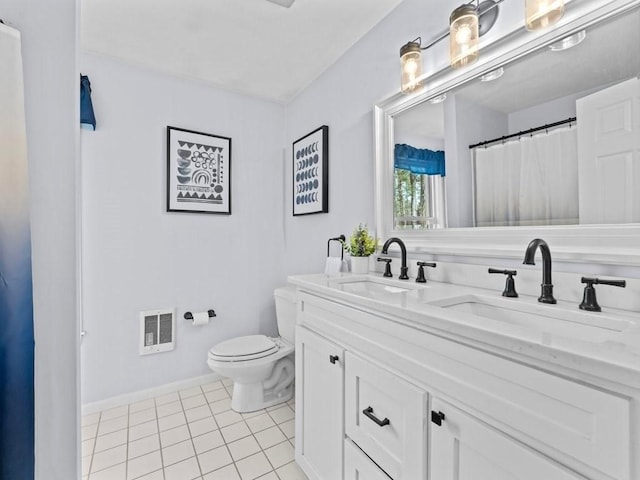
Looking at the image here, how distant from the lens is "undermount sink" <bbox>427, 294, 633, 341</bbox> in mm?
793

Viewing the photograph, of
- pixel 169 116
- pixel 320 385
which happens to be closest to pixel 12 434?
pixel 320 385

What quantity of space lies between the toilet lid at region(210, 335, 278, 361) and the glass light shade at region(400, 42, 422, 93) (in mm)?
1687

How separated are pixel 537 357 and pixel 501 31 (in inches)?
46.6

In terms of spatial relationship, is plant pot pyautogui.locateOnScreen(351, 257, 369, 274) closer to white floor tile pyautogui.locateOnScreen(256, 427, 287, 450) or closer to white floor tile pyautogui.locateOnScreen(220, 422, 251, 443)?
white floor tile pyautogui.locateOnScreen(256, 427, 287, 450)

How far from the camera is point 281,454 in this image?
5.37ft

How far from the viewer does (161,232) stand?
2.24m

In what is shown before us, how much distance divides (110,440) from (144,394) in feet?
1.42

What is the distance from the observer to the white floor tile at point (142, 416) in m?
1.93

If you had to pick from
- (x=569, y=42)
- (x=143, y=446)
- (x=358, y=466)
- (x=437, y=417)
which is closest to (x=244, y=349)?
(x=143, y=446)

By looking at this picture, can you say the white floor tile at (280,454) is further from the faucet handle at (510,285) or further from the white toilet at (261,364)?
the faucet handle at (510,285)

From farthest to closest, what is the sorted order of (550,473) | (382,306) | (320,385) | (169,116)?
(169,116) < (320,385) < (382,306) < (550,473)

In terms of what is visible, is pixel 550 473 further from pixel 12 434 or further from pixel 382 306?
pixel 12 434

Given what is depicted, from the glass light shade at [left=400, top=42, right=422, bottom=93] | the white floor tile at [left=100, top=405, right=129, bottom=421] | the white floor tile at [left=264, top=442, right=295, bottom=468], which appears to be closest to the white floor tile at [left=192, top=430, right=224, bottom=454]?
the white floor tile at [left=264, top=442, right=295, bottom=468]

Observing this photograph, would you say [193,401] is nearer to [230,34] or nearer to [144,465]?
[144,465]
